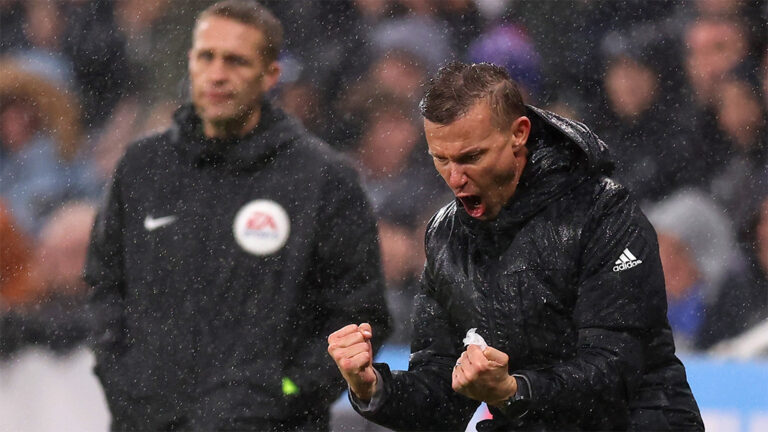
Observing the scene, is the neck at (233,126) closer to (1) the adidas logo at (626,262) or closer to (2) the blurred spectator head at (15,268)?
(2) the blurred spectator head at (15,268)

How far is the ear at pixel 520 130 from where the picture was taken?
1.94 metres

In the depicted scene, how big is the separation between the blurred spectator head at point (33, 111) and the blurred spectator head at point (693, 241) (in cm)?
195

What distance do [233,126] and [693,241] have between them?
56.1 inches

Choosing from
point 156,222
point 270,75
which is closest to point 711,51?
point 270,75

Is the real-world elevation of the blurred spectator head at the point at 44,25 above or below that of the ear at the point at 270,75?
above

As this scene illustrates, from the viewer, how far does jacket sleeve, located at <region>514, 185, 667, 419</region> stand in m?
1.83

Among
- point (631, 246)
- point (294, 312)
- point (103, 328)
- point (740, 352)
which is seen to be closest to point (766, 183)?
point (740, 352)

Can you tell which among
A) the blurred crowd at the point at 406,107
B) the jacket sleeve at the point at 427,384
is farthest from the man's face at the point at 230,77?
the jacket sleeve at the point at 427,384

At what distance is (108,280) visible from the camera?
301 centimetres

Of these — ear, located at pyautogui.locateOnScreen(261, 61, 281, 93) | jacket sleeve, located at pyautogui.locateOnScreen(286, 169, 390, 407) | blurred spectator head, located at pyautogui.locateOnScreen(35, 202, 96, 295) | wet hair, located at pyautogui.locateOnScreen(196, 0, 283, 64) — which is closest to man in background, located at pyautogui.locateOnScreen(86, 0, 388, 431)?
jacket sleeve, located at pyautogui.locateOnScreen(286, 169, 390, 407)

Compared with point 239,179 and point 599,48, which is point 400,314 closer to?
point 239,179

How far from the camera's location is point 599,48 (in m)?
3.69

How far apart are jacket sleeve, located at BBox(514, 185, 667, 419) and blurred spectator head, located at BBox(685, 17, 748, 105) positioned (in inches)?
70.4

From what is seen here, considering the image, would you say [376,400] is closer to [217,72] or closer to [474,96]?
[474,96]
